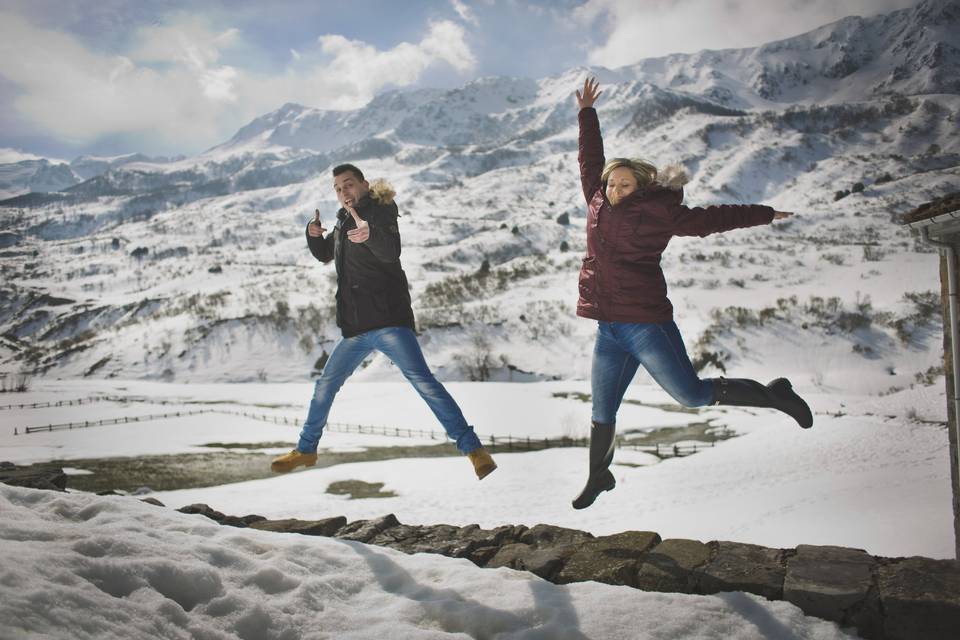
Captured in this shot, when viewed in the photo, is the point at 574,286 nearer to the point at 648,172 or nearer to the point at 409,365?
the point at 409,365

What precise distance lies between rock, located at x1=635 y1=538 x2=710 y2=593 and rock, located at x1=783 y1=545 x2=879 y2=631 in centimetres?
55

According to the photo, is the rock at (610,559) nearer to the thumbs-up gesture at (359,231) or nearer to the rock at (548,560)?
the rock at (548,560)

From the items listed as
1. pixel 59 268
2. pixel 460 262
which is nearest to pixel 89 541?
pixel 460 262

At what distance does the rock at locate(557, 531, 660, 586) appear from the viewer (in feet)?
12.4

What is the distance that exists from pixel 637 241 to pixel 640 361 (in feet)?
3.04

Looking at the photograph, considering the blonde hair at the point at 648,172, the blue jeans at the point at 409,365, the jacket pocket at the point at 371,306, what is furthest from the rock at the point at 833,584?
the jacket pocket at the point at 371,306

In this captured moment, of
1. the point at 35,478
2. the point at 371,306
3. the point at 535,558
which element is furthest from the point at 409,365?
the point at 35,478

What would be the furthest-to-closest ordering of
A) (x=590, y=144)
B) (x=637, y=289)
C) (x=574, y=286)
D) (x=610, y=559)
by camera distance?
(x=574, y=286) → (x=590, y=144) → (x=610, y=559) → (x=637, y=289)

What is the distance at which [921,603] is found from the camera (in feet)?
9.68

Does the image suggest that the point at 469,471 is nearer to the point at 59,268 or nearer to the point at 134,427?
the point at 134,427

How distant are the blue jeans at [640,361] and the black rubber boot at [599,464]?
0.08m

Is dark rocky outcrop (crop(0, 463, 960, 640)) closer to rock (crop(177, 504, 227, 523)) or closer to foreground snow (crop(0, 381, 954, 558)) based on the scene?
rock (crop(177, 504, 227, 523))

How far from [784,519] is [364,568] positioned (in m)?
8.92

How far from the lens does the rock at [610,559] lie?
3768 millimetres
